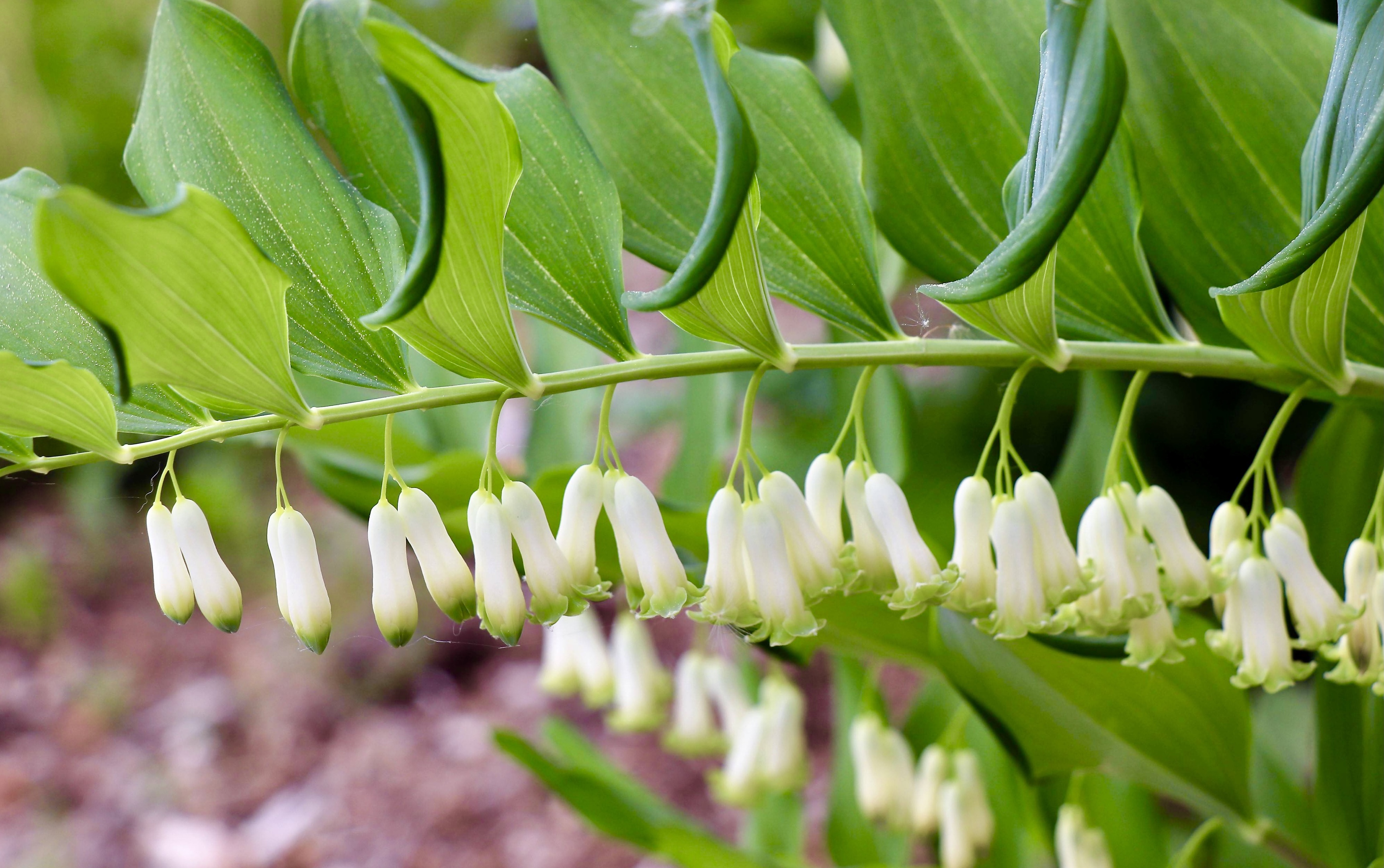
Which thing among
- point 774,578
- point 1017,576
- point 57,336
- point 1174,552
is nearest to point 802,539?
point 774,578

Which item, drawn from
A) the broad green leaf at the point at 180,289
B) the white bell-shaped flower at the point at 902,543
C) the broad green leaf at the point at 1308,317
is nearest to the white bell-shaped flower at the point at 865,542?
the white bell-shaped flower at the point at 902,543

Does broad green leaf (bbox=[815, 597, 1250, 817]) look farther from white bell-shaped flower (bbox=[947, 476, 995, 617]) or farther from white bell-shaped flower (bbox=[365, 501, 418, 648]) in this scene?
white bell-shaped flower (bbox=[365, 501, 418, 648])

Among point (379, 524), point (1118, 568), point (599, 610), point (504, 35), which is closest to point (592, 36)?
point (379, 524)

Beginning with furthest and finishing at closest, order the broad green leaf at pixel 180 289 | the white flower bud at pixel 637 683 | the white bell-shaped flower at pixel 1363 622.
Answer: the white flower bud at pixel 637 683 → the white bell-shaped flower at pixel 1363 622 → the broad green leaf at pixel 180 289

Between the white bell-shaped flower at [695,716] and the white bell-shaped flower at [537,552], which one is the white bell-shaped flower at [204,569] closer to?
the white bell-shaped flower at [537,552]

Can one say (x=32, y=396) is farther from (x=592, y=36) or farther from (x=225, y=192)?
(x=592, y=36)

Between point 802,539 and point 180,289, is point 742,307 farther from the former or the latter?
point 180,289
